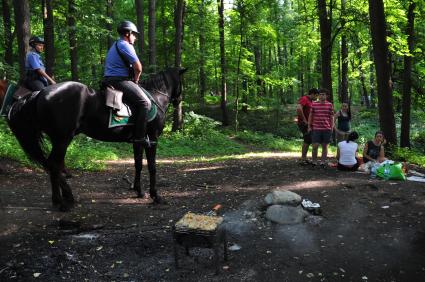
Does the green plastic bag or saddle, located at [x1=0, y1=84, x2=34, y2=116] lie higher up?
saddle, located at [x1=0, y1=84, x2=34, y2=116]

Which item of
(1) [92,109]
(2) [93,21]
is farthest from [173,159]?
(1) [92,109]

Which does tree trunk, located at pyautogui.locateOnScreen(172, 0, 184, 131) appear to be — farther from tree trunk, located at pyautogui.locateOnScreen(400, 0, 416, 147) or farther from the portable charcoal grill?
the portable charcoal grill

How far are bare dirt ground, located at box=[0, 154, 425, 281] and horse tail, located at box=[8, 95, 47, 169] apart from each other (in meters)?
0.95

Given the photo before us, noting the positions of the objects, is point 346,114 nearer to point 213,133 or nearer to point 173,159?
point 173,159

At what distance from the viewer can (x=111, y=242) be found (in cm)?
576

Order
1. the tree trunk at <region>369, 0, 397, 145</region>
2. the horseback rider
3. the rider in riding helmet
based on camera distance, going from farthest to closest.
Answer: the tree trunk at <region>369, 0, 397, 145</region> → the rider in riding helmet → the horseback rider

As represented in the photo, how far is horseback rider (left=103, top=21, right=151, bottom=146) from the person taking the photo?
23.8 ft

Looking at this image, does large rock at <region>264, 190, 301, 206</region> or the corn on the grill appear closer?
the corn on the grill

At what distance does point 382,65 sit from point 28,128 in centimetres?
1099

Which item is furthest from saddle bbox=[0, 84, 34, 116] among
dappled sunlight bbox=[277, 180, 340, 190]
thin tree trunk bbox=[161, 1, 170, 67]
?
thin tree trunk bbox=[161, 1, 170, 67]

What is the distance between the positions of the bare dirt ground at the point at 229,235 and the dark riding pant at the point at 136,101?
1.44 m

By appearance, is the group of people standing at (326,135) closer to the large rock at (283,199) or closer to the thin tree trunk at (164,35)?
the large rock at (283,199)

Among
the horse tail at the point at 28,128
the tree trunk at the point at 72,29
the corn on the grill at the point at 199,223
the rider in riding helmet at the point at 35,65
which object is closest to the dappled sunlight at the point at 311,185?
the corn on the grill at the point at 199,223

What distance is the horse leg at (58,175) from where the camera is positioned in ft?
21.9
